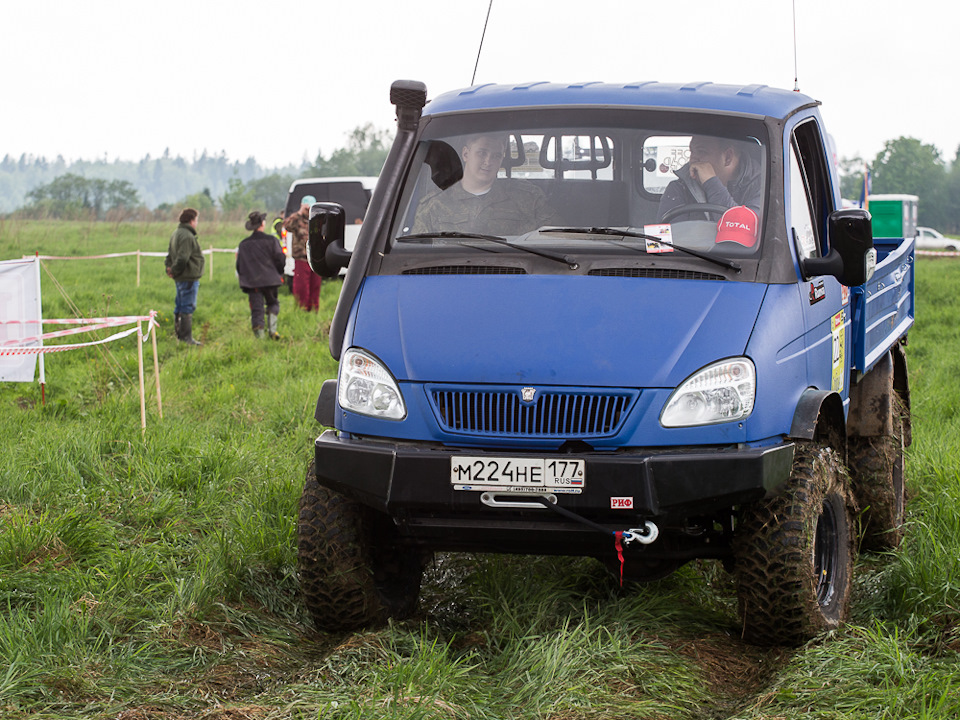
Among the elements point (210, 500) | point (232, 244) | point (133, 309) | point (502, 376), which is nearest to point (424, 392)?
point (502, 376)

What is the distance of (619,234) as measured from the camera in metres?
4.64

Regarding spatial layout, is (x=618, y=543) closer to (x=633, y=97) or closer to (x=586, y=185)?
(x=586, y=185)

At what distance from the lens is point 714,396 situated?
4027 mm

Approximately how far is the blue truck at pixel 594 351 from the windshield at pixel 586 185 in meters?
0.01

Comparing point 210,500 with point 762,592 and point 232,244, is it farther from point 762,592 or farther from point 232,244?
point 232,244

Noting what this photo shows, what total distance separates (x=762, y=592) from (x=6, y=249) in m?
29.3

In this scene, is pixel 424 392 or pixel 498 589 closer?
pixel 424 392

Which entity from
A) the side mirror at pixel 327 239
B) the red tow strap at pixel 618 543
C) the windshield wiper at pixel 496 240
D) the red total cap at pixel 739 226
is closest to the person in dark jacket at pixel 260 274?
the side mirror at pixel 327 239

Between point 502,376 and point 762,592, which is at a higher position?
point 502,376

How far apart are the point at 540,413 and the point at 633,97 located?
1.71 meters

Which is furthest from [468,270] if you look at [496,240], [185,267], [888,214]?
[888,214]

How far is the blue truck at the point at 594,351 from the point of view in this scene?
4020mm

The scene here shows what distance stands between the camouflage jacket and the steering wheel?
471 mm

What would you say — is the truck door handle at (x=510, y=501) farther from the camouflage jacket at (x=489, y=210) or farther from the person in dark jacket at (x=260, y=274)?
the person in dark jacket at (x=260, y=274)
